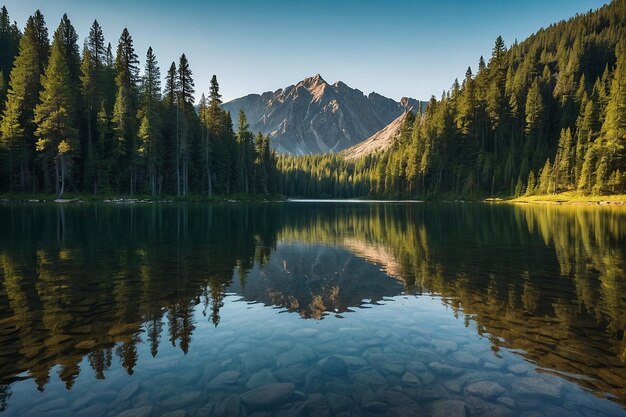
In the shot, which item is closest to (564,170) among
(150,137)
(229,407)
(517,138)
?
(517,138)

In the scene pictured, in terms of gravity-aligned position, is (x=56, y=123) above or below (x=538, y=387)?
above

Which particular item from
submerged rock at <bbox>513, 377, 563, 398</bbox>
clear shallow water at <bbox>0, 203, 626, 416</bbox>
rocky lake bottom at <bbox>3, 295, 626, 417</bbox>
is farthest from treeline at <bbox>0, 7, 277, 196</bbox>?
submerged rock at <bbox>513, 377, 563, 398</bbox>

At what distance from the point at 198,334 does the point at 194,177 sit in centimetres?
8121

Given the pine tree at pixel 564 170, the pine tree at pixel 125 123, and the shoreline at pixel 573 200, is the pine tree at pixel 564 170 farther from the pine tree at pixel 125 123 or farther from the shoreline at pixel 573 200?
the pine tree at pixel 125 123

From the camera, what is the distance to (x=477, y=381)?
6.99 m

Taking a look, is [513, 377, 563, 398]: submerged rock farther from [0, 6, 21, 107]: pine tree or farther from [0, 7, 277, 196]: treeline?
[0, 6, 21, 107]: pine tree

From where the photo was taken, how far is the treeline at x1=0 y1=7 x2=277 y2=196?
2419 inches

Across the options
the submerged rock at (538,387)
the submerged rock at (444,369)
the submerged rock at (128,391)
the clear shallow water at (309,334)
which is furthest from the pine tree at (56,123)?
the submerged rock at (538,387)

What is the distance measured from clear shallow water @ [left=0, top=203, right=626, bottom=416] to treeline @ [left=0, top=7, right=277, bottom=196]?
52861mm

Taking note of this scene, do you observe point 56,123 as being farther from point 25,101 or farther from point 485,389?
point 485,389

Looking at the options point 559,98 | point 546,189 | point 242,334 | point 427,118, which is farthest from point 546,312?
point 559,98

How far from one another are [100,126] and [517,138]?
118370 millimetres

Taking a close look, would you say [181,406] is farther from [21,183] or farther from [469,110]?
[469,110]

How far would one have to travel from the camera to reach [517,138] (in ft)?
387
